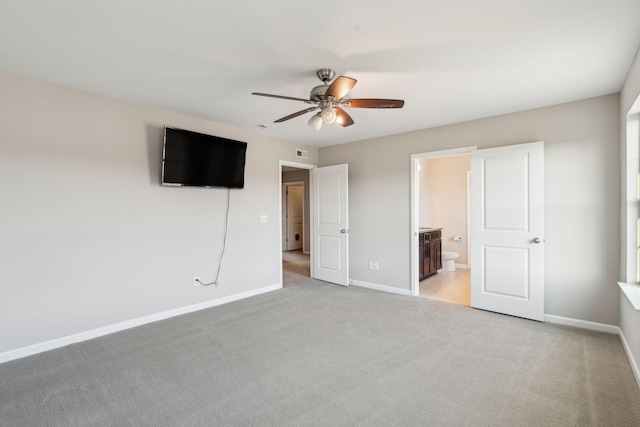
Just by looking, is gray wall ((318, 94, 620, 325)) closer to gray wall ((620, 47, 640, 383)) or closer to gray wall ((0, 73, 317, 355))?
gray wall ((620, 47, 640, 383))

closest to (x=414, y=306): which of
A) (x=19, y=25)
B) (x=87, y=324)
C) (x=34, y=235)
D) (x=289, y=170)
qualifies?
(x=87, y=324)

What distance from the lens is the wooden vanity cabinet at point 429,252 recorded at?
16.8 ft

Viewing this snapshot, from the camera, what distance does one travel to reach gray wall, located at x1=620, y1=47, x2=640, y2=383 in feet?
7.59

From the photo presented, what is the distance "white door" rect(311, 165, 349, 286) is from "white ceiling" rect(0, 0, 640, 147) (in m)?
2.08

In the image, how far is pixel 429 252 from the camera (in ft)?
18.0

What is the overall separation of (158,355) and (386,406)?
1.98m

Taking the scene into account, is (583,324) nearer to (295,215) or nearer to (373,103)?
(373,103)

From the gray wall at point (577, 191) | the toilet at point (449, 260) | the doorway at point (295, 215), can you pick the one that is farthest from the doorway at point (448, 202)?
the doorway at point (295, 215)

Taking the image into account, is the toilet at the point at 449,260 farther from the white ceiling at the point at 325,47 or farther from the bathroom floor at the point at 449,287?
the white ceiling at the point at 325,47

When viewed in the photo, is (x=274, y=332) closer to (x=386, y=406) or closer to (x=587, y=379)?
(x=386, y=406)

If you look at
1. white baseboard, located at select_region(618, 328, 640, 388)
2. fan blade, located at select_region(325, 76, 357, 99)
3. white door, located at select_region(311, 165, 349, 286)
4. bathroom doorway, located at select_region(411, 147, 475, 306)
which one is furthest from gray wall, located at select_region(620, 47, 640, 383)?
white door, located at select_region(311, 165, 349, 286)

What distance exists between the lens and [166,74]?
265 centimetres

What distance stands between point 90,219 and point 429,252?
496 centimetres

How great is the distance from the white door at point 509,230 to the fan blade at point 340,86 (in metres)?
2.29
